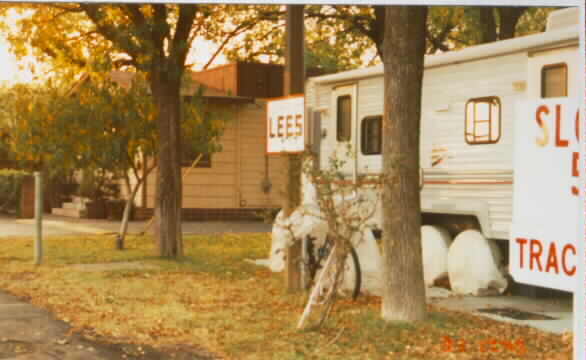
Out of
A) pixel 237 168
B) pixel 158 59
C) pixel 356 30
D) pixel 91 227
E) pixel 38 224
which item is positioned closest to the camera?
pixel 38 224

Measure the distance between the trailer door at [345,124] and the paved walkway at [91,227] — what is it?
626 centimetres

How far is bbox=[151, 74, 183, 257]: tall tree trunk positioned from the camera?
12.0 metres

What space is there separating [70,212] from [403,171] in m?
17.5

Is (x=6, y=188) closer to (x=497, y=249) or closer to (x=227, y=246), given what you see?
(x=227, y=246)

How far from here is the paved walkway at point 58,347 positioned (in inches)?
239

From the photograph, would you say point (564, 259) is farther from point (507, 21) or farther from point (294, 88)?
point (507, 21)

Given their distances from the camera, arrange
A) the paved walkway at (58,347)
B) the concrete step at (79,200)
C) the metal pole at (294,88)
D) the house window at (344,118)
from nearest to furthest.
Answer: the paved walkway at (58,347) → the metal pole at (294,88) → the house window at (344,118) → the concrete step at (79,200)

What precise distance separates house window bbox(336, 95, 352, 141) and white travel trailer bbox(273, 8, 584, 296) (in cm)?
56

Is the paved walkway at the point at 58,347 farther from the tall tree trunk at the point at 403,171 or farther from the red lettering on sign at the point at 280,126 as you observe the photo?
the red lettering on sign at the point at 280,126

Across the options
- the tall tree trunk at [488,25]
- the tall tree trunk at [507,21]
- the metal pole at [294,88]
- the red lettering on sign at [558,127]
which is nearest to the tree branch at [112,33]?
the metal pole at [294,88]

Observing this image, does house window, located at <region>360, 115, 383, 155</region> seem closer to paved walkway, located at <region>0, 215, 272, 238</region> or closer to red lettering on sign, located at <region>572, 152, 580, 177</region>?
paved walkway, located at <region>0, 215, 272, 238</region>

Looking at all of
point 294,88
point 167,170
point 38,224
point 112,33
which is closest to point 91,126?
point 167,170

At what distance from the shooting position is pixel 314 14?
791 inches
